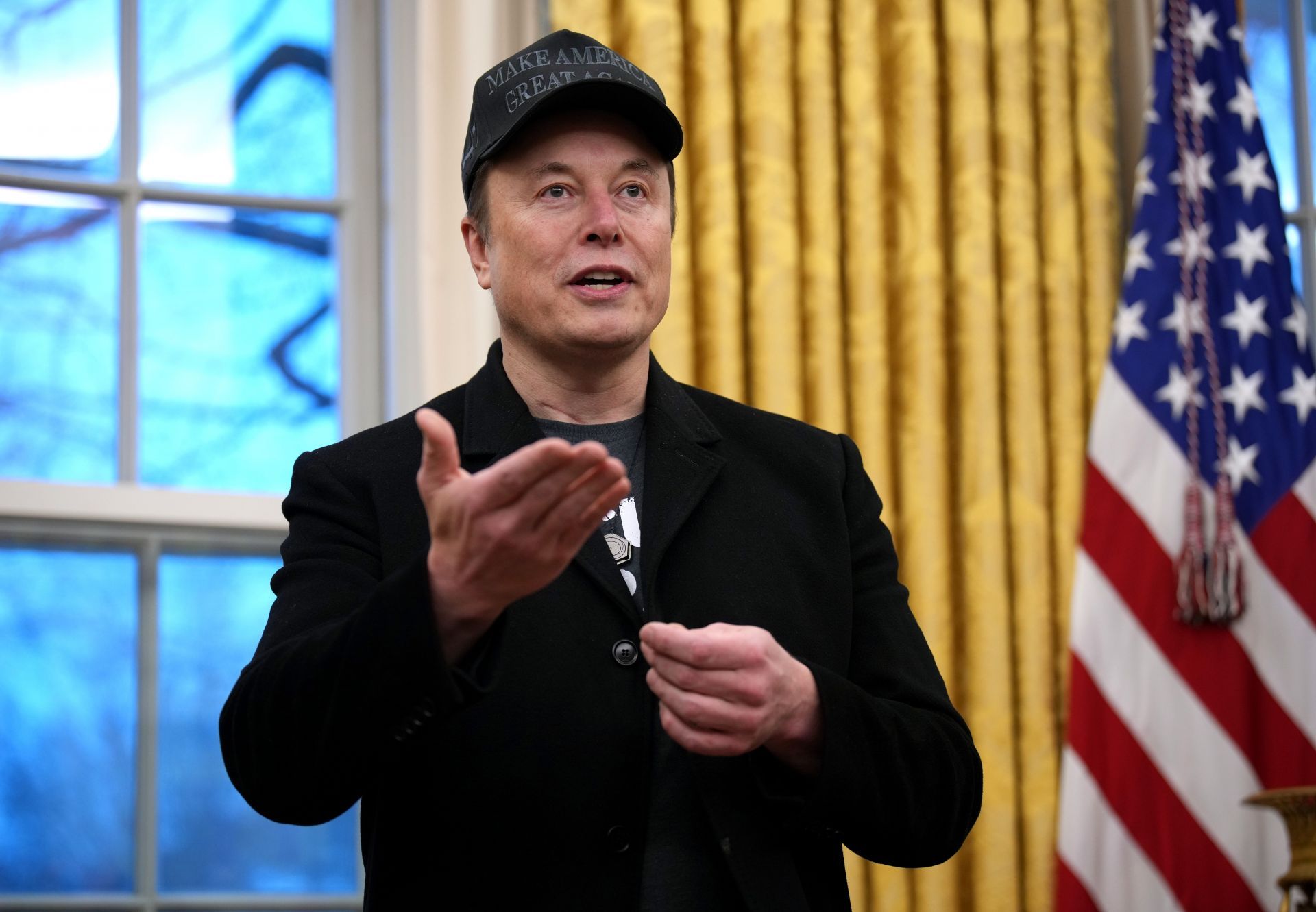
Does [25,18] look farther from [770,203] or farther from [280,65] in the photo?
[770,203]

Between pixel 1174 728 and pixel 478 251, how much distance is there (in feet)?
5.63

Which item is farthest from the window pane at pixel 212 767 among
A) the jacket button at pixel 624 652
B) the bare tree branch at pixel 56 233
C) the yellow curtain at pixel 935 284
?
the jacket button at pixel 624 652

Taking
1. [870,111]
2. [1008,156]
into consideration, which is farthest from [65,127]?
[1008,156]

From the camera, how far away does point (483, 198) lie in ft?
5.63

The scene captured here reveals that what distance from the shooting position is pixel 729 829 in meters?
1.36

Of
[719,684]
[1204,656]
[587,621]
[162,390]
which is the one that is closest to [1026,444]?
[1204,656]

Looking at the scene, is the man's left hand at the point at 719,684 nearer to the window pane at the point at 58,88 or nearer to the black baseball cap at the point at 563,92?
the black baseball cap at the point at 563,92

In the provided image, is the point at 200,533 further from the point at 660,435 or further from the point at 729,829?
the point at 729,829

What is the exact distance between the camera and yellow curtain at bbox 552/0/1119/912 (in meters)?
2.90

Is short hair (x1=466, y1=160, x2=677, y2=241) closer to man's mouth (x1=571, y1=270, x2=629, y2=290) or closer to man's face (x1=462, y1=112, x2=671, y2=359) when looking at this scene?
man's face (x1=462, y1=112, x2=671, y2=359)

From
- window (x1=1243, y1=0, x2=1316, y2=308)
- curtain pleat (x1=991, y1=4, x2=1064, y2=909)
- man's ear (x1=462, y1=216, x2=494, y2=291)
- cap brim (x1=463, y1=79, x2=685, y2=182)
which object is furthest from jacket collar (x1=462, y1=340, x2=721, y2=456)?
window (x1=1243, y1=0, x2=1316, y2=308)

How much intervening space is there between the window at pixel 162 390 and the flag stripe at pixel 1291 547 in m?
1.60

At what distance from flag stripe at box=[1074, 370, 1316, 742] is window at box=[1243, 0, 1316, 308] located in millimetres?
815

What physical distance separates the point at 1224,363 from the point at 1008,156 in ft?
1.78
